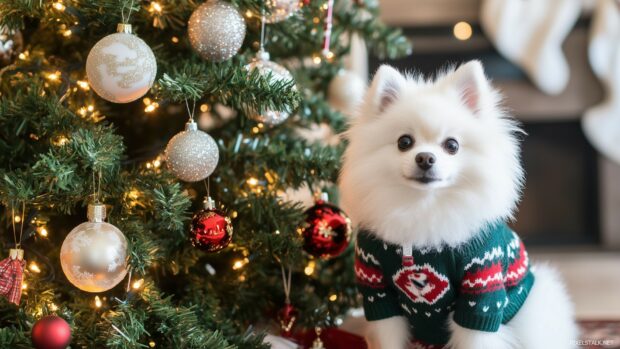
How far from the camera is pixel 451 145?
1.02m

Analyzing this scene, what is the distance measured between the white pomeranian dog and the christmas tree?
15cm

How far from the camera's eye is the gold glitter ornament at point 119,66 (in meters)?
0.93

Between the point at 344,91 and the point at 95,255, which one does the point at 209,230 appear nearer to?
the point at 95,255

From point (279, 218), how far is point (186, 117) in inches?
14.1

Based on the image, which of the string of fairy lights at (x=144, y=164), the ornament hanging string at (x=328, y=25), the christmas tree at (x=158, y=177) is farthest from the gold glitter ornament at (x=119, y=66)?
the ornament hanging string at (x=328, y=25)

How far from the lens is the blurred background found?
2096mm

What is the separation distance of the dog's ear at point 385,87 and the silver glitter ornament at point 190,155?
29 cm

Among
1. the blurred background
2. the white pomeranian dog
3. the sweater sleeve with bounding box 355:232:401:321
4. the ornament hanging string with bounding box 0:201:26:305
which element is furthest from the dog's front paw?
the blurred background

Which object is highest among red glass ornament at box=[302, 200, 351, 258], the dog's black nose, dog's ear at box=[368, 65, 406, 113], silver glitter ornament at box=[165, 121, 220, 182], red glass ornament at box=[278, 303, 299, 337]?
dog's ear at box=[368, 65, 406, 113]

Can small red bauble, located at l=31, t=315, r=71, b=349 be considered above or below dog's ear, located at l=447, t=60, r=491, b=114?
below

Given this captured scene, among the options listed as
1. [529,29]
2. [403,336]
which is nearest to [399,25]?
[529,29]

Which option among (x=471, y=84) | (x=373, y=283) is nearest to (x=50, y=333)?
(x=373, y=283)

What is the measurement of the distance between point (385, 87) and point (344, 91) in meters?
0.45

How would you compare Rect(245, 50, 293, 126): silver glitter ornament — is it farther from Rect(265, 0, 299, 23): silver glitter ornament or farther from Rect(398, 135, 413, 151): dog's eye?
Rect(398, 135, 413, 151): dog's eye
